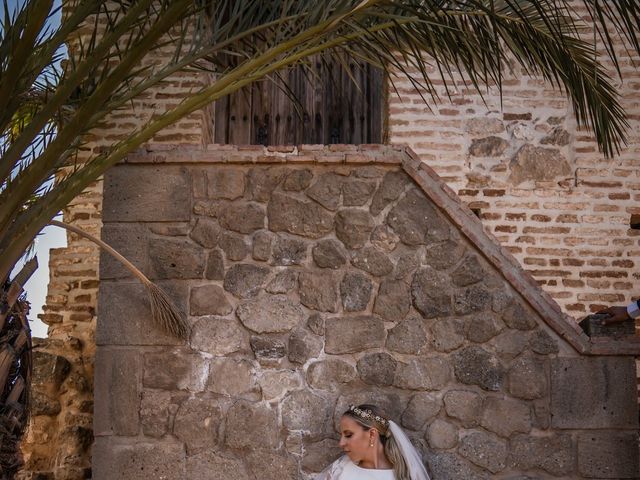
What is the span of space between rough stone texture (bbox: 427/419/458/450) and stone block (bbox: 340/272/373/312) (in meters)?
0.82

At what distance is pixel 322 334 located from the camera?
5281 mm

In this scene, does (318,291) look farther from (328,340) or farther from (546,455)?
(546,455)

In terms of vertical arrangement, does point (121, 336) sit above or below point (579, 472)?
above

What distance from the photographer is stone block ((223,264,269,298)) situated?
5.35 metres

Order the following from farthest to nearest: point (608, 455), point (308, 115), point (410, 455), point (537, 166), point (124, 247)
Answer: point (308, 115), point (537, 166), point (124, 247), point (608, 455), point (410, 455)

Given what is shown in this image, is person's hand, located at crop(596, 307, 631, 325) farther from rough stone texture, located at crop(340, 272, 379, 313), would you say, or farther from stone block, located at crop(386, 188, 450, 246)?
rough stone texture, located at crop(340, 272, 379, 313)

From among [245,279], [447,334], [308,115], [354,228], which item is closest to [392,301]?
[447,334]

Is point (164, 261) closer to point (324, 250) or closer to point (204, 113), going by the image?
point (324, 250)

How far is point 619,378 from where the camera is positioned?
513 cm

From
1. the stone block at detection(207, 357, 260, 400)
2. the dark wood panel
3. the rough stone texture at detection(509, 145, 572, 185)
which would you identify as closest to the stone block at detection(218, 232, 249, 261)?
the stone block at detection(207, 357, 260, 400)

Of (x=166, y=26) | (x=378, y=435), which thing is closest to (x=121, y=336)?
(x=378, y=435)

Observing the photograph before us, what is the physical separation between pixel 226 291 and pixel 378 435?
125 cm

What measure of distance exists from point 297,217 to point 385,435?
4.62ft

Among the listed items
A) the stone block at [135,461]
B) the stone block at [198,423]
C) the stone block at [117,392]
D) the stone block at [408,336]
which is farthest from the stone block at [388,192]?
the stone block at [135,461]
